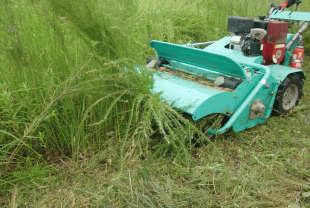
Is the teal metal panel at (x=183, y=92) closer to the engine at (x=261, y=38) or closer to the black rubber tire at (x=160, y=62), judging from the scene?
the black rubber tire at (x=160, y=62)

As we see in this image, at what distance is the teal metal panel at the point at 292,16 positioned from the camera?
3201 millimetres

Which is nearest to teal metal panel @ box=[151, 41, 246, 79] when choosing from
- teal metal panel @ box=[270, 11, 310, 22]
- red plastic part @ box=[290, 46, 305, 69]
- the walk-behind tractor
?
the walk-behind tractor

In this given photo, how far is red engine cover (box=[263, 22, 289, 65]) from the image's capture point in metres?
2.91

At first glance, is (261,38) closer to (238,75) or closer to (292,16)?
(238,75)

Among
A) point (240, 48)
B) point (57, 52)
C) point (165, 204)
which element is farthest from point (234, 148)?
point (57, 52)

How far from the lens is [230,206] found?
5.77 ft

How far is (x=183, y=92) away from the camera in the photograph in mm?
2344

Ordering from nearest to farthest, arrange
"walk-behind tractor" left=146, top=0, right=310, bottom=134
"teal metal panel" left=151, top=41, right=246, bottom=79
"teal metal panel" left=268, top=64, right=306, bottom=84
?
1. "walk-behind tractor" left=146, top=0, right=310, bottom=134
2. "teal metal panel" left=151, top=41, right=246, bottom=79
3. "teal metal panel" left=268, top=64, right=306, bottom=84

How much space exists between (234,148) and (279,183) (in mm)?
534

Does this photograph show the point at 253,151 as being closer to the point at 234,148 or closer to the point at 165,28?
the point at 234,148

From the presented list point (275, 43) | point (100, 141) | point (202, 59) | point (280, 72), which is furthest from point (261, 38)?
point (100, 141)

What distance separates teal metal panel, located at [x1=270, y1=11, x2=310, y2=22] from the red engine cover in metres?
0.28

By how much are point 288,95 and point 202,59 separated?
1098 millimetres

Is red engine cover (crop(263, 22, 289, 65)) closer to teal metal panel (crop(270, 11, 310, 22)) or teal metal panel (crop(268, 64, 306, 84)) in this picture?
teal metal panel (crop(268, 64, 306, 84))
